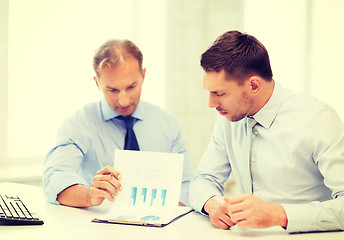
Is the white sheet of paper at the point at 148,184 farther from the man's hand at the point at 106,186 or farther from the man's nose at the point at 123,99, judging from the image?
the man's nose at the point at 123,99

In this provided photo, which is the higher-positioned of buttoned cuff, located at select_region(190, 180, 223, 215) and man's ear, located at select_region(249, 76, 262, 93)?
man's ear, located at select_region(249, 76, 262, 93)

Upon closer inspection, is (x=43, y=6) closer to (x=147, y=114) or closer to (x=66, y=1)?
(x=66, y=1)

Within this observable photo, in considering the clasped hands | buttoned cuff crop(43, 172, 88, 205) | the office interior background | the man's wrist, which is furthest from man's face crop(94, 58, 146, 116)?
the office interior background

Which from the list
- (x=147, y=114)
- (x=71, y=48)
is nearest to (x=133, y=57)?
(x=147, y=114)

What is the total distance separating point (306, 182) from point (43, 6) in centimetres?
237

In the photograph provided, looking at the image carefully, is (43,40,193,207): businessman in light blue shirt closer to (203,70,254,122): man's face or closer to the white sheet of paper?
the white sheet of paper

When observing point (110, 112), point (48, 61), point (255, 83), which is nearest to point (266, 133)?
point (255, 83)

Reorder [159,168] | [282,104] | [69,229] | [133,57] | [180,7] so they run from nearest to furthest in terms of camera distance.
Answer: [69,229], [159,168], [282,104], [133,57], [180,7]

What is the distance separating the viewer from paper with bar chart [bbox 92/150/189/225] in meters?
1.72

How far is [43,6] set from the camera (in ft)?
10.9

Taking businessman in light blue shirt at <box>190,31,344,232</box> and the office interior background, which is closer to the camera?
businessman in light blue shirt at <box>190,31,344,232</box>

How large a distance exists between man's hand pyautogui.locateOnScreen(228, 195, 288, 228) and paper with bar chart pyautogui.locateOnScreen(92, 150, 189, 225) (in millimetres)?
285

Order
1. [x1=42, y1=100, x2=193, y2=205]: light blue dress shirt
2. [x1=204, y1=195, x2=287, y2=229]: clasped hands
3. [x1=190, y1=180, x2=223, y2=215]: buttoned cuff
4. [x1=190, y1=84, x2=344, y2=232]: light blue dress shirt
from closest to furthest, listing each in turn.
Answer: [x1=204, y1=195, x2=287, y2=229]: clasped hands
[x1=190, y1=84, x2=344, y2=232]: light blue dress shirt
[x1=190, y1=180, x2=223, y2=215]: buttoned cuff
[x1=42, y1=100, x2=193, y2=205]: light blue dress shirt

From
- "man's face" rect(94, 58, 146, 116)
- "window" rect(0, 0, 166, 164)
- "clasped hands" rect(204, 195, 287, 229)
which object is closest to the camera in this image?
"clasped hands" rect(204, 195, 287, 229)
